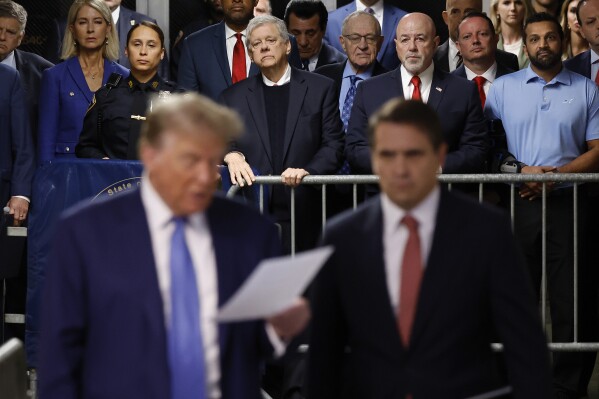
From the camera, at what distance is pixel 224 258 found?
3762mm

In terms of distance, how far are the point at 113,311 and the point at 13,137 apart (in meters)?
4.25

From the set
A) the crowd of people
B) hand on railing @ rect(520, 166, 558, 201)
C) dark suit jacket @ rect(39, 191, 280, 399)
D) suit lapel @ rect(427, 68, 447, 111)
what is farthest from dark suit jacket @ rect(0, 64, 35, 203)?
dark suit jacket @ rect(39, 191, 280, 399)

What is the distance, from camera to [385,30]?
9562 millimetres

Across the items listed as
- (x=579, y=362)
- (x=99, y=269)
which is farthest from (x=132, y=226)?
(x=579, y=362)

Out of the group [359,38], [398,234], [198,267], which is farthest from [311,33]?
[198,267]

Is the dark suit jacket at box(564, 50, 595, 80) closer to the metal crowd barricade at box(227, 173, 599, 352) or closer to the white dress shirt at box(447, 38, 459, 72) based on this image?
the white dress shirt at box(447, 38, 459, 72)

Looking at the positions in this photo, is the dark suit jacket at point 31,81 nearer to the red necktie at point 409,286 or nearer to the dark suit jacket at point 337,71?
the dark suit jacket at point 337,71

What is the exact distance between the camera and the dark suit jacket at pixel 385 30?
912 centimetres

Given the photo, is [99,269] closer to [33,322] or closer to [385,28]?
[33,322]

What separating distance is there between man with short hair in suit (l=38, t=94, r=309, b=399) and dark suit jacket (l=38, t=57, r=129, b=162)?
13.9 ft

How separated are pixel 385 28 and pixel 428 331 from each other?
5898 mm

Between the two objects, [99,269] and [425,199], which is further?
[425,199]

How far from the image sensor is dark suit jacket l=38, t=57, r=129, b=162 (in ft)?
25.9

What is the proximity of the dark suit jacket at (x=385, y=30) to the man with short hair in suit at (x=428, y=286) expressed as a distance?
16.6 ft
